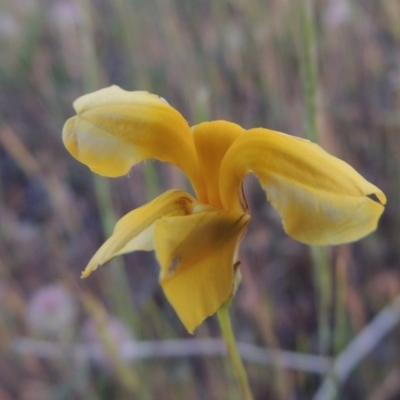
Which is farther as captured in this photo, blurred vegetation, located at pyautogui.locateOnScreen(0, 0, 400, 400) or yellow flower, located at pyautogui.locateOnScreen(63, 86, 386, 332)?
blurred vegetation, located at pyautogui.locateOnScreen(0, 0, 400, 400)

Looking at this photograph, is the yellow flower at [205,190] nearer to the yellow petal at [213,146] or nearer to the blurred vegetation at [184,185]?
the yellow petal at [213,146]

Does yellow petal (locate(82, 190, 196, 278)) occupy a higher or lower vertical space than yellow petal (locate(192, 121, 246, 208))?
lower

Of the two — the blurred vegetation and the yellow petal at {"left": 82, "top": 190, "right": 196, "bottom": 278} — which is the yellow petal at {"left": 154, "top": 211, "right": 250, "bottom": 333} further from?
the blurred vegetation

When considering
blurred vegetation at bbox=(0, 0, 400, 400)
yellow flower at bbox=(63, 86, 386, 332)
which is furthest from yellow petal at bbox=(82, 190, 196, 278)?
blurred vegetation at bbox=(0, 0, 400, 400)

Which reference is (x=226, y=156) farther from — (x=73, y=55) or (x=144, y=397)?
(x=73, y=55)

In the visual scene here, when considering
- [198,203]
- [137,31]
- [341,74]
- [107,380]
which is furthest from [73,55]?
[198,203]

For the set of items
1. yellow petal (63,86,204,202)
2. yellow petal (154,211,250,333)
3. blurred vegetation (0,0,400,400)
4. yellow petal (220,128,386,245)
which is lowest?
blurred vegetation (0,0,400,400)

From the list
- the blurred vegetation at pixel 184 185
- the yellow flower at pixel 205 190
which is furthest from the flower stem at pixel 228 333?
the blurred vegetation at pixel 184 185

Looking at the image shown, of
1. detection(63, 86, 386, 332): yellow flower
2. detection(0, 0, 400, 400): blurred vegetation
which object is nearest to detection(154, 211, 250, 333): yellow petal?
detection(63, 86, 386, 332): yellow flower
